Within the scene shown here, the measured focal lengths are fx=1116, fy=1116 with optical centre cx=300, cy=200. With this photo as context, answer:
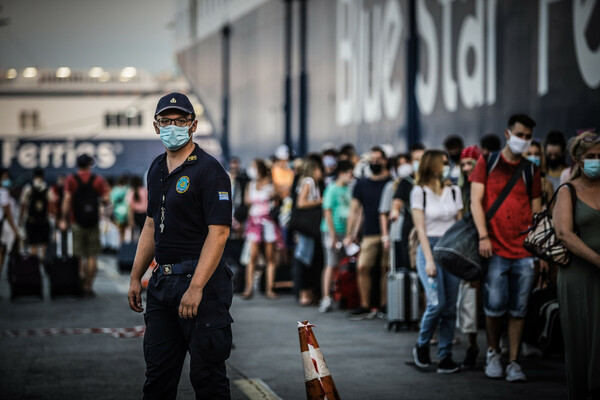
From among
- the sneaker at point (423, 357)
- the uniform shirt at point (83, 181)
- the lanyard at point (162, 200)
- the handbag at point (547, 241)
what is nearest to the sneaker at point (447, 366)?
the sneaker at point (423, 357)

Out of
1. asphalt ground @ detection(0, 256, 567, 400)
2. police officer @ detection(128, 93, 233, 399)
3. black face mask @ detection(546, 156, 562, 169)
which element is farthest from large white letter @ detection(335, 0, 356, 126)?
police officer @ detection(128, 93, 233, 399)

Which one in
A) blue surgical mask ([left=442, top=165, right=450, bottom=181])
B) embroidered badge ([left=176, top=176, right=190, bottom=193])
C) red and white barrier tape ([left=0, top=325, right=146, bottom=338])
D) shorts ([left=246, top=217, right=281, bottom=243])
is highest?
blue surgical mask ([left=442, top=165, right=450, bottom=181])

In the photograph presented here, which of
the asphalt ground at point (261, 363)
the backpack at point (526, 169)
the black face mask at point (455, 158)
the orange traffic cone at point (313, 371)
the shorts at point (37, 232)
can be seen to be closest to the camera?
the orange traffic cone at point (313, 371)

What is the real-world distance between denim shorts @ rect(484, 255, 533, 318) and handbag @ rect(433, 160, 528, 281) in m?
0.11

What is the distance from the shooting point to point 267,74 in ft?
95.4

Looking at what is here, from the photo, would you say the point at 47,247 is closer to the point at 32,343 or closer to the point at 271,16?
the point at 32,343

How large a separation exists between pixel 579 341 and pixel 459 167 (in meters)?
4.38

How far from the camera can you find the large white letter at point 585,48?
38.0 feet

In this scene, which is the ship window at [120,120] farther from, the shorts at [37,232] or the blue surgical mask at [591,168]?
the blue surgical mask at [591,168]

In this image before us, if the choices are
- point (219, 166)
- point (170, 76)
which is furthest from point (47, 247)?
point (170, 76)

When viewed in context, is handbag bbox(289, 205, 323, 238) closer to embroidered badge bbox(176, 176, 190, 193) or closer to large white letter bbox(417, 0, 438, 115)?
large white letter bbox(417, 0, 438, 115)

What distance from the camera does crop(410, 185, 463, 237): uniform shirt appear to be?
9.29 m

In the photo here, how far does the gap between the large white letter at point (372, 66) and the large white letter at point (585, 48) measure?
7780mm

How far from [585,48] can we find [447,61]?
4.48m
